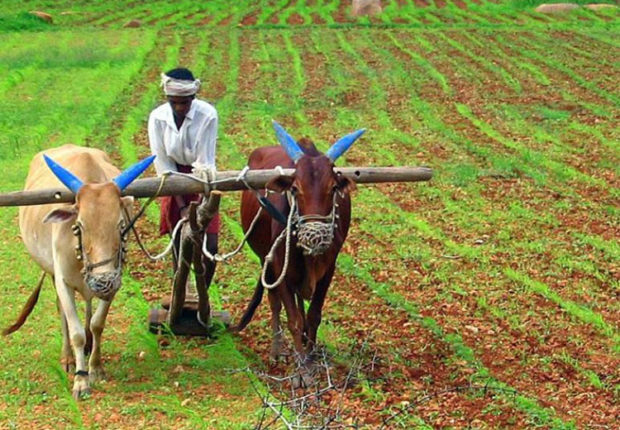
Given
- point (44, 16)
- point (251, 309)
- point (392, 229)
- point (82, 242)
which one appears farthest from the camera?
point (44, 16)

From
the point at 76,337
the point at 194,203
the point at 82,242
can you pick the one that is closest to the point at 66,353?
the point at 76,337

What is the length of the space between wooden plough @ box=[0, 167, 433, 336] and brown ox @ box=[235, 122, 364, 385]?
0.50ft

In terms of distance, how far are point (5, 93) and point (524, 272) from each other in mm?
12404

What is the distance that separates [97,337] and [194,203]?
1.11 metres

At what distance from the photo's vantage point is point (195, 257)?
7.97m

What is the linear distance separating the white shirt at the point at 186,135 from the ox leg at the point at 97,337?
3.86 ft

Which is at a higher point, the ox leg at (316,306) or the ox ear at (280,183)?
the ox ear at (280,183)

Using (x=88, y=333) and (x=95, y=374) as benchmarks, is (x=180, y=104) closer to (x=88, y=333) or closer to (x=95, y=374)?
(x=88, y=333)

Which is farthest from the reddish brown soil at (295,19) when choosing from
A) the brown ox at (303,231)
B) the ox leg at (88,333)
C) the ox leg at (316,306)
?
the ox leg at (316,306)

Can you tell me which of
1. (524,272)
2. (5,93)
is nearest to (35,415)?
(524,272)

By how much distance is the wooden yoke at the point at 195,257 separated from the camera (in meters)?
7.48

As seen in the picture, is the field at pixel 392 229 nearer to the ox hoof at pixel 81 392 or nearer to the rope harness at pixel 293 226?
the ox hoof at pixel 81 392

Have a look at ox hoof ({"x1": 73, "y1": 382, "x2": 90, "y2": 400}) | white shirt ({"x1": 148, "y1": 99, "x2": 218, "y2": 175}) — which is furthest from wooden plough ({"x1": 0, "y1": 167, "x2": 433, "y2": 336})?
ox hoof ({"x1": 73, "y1": 382, "x2": 90, "y2": 400})

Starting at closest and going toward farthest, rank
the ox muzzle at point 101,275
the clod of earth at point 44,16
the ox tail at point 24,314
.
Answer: the ox muzzle at point 101,275 → the ox tail at point 24,314 → the clod of earth at point 44,16
